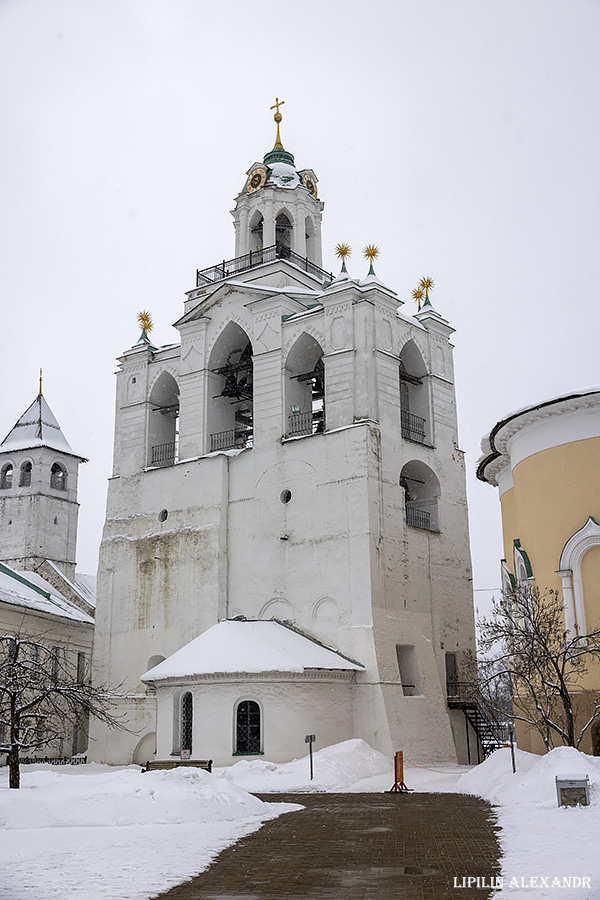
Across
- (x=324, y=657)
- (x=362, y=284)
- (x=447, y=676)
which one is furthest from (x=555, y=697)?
(x=362, y=284)

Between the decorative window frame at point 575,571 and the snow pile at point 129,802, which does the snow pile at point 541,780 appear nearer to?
the decorative window frame at point 575,571

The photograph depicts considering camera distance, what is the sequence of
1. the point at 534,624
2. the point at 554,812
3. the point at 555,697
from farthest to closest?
the point at 555,697, the point at 534,624, the point at 554,812

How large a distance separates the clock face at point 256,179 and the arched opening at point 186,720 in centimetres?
2404

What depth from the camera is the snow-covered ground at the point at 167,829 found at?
32.7 ft

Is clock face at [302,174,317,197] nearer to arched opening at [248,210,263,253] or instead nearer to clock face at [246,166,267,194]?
clock face at [246,166,267,194]

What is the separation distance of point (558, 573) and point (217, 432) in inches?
741

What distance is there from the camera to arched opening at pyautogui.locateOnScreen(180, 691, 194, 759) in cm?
2964

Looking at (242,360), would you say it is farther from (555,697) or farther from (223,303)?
(555,697)

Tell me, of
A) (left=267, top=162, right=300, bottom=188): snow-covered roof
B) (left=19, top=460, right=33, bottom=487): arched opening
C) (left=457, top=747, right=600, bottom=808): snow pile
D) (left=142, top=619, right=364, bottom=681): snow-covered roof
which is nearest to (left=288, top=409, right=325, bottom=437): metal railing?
(left=142, top=619, right=364, bottom=681): snow-covered roof

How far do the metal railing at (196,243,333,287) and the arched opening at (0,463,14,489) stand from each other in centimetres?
2616

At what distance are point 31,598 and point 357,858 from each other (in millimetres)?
31312

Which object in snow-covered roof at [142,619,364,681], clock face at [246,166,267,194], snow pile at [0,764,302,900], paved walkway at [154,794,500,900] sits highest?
clock face at [246,166,267,194]

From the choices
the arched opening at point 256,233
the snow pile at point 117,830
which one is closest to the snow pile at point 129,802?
the snow pile at point 117,830

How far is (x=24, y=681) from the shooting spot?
2142cm
